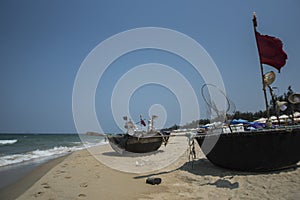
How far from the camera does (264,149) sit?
6387 mm

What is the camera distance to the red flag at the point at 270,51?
721 centimetres

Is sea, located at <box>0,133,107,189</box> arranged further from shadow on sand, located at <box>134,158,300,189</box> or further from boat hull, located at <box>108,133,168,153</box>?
shadow on sand, located at <box>134,158,300,189</box>

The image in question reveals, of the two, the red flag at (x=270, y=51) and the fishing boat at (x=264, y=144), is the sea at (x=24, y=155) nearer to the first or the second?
the fishing boat at (x=264, y=144)

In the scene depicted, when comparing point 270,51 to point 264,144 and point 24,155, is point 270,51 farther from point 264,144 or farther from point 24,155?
point 24,155

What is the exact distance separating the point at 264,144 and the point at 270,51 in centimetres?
321

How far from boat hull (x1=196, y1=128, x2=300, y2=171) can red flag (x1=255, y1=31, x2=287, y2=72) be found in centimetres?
235

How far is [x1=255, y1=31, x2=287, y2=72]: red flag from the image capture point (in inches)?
284

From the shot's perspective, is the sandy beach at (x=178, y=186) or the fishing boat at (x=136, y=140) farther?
the fishing boat at (x=136, y=140)

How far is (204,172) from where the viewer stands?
773 cm

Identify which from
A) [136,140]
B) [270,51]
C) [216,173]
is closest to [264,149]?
[216,173]

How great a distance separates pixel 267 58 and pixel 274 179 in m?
3.93

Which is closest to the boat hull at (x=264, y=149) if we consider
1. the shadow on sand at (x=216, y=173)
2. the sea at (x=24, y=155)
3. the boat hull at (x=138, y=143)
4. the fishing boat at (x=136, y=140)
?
the shadow on sand at (x=216, y=173)

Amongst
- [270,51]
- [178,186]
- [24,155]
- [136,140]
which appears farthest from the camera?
[24,155]

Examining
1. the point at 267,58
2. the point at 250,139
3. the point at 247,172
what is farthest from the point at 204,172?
the point at 267,58
